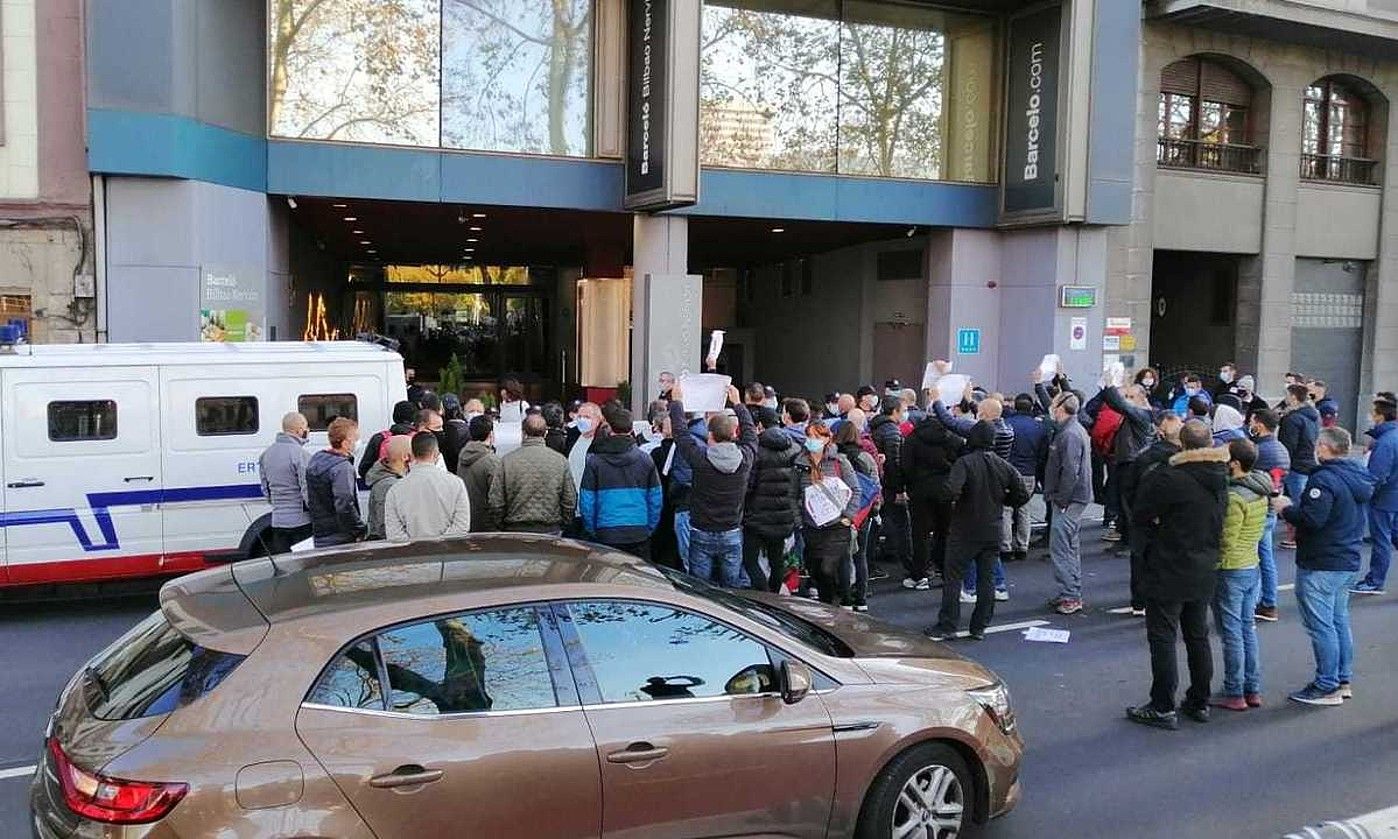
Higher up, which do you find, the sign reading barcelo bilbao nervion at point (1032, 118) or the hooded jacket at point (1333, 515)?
the sign reading barcelo bilbao nervion at point (1032, 118)

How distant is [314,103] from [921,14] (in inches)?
426

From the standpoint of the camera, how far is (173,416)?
9523mm

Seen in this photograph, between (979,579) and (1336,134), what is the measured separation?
20616 mm

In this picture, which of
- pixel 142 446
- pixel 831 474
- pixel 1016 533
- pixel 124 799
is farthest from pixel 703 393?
pixel 124 799

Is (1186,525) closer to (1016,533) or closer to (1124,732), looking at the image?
(1124,732)

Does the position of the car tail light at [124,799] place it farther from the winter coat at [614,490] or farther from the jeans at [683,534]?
the jeans at [683,534]

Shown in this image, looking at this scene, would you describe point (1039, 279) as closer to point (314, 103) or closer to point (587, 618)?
point (314, 103)

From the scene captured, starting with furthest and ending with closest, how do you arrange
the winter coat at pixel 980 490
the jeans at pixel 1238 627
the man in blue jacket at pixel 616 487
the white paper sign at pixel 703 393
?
1. the white paper sign at pixel 703 393
2. the winter coat at pixel 980 490
3. the man in blue jacket at pixel 616 487
4. the jeans at pixel 1238 627

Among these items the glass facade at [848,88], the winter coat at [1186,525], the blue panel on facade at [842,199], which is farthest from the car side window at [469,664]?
the glass facade at [848,88]

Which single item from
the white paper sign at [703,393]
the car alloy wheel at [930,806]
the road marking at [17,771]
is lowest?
the road marking at [17,771]

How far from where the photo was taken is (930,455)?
33.3 ft

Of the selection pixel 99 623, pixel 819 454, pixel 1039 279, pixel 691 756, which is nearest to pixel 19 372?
pixel 99 623

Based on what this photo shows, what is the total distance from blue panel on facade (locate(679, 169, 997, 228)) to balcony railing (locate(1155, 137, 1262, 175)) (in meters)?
4.21

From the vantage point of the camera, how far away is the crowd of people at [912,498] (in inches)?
289
